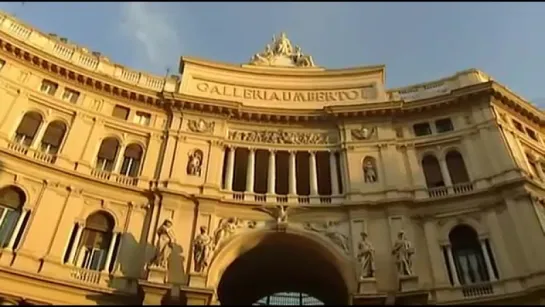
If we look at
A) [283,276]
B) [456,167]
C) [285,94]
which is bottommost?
[283,276]

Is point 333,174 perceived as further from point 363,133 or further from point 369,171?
point 363,133

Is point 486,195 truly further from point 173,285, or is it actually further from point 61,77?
point 61,77

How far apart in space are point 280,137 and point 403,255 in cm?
933

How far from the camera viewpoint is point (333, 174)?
2525 centimetres

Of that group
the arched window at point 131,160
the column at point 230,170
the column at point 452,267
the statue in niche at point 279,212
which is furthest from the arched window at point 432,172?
the arched window at point 131,160

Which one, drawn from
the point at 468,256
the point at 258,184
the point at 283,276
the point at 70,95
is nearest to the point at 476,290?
the point at 468,256

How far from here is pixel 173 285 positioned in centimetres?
1959

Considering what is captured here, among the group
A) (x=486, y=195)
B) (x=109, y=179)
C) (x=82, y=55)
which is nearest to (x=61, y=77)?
(x=82, y=55)

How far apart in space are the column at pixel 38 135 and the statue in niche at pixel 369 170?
14.7 metres

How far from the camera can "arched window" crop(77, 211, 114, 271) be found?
67.4 ft

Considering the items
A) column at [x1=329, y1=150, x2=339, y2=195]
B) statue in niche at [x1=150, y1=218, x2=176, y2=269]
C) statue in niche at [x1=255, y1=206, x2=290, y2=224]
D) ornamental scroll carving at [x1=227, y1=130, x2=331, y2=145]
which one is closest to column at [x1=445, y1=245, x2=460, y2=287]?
column at [x1=329, y1=150, x2=339, y2=195]

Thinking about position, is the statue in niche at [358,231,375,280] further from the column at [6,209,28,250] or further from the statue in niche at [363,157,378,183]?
the column at [6,209,28,250]

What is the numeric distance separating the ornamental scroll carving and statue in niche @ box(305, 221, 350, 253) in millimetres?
5310

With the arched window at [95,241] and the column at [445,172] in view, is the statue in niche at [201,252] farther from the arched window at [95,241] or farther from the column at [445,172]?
the column at [445,172]
